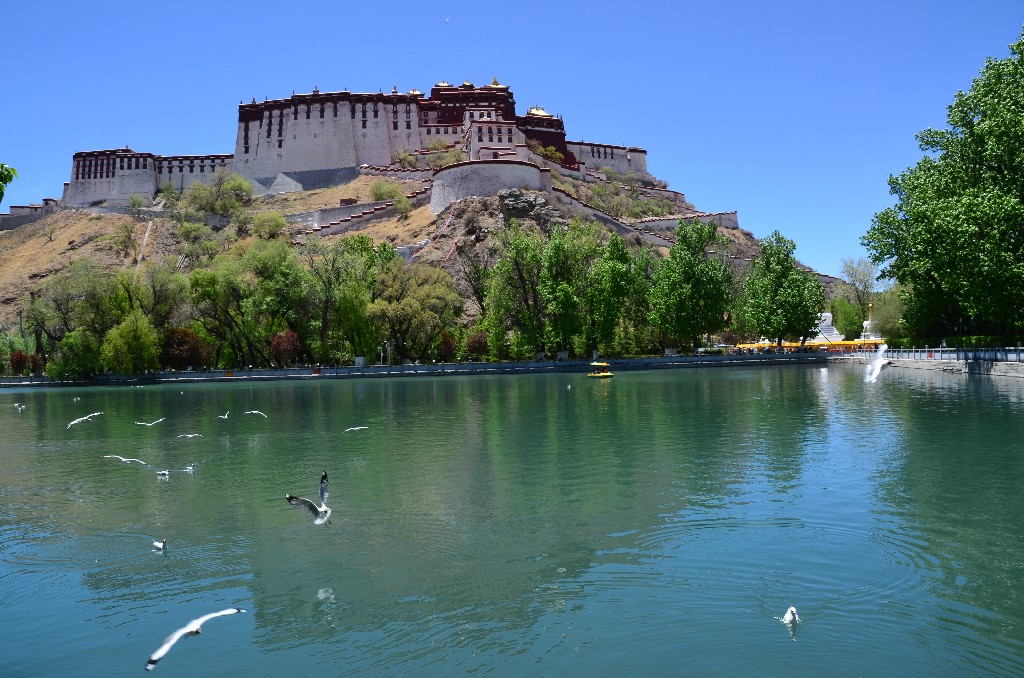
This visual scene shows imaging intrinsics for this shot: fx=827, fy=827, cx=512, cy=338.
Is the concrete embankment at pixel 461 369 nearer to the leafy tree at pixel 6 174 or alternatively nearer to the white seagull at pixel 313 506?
the white seagull at pixel 313 506

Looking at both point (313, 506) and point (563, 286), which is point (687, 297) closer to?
point (563, 286)

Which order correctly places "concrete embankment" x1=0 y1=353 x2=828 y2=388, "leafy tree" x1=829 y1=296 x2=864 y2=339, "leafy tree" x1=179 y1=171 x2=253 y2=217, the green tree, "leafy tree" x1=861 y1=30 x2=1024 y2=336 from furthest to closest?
"leafy tree" x1=179 y1=171 x2=253 y2=217 < the green tree < "leafy tree" x1=829 y1=296 x2=864 y2=339 < "concrete embankment" x1=0 y1=353 x2=828 y2=388 < "leafy tree" x1=861 y1=30 x2=1024 y2=336

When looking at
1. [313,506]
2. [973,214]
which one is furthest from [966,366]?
[313,506]

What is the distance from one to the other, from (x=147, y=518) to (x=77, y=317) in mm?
63201

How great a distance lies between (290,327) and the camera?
3041 inches

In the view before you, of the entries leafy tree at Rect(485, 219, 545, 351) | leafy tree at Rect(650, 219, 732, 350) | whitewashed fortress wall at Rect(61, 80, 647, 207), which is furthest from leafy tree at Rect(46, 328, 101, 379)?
whitewashed fortress wall at Rect(61, 80, 647, 207)

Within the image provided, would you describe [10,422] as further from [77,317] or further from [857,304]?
[857,304]

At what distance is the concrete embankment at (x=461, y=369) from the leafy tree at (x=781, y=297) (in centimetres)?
264

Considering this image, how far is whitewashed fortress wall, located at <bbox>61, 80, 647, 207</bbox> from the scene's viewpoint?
123000 millimetres

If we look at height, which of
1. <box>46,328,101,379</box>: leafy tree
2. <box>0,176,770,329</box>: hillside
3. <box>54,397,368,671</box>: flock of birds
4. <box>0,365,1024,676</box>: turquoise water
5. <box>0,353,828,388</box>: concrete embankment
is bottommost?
<box>0,365,1024,676</box>: turquoise water

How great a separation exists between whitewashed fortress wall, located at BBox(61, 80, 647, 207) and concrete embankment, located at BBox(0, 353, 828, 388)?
54416mm

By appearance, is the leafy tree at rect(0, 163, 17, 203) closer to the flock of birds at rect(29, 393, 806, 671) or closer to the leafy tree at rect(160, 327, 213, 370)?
the flock of birds at rect(29, 393, 806, 671)

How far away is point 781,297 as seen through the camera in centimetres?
7425

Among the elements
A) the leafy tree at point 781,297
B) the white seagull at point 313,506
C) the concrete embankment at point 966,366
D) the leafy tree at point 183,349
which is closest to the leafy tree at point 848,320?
the leafy tree at point 781,297
